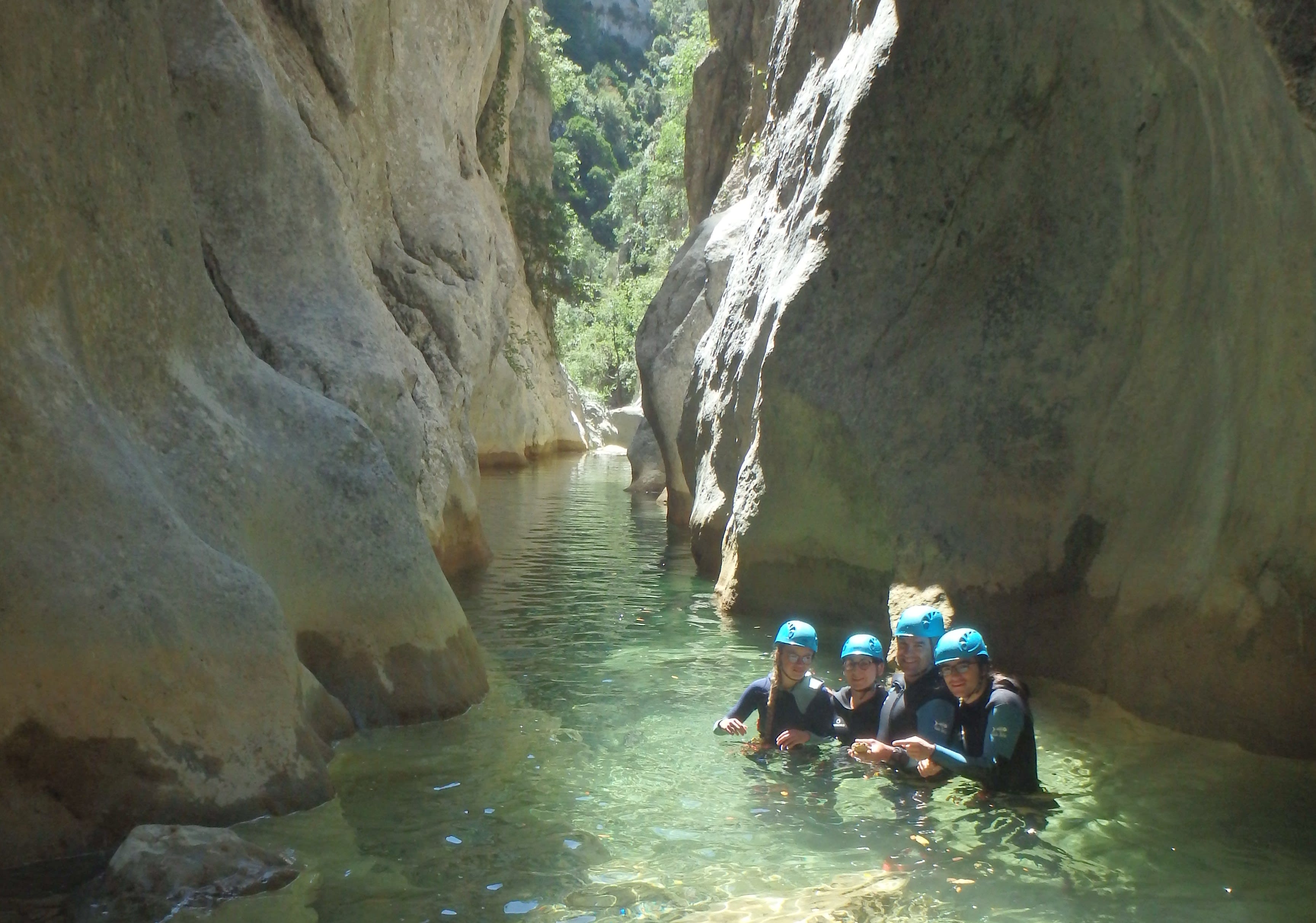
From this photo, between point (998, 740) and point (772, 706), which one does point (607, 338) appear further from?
point (998, 740)

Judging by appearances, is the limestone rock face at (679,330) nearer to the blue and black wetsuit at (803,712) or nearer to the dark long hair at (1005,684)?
the blue and black wetsuit at (803,712)

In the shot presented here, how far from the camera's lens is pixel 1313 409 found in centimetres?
628

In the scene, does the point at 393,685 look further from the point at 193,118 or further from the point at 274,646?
the point at 193,118

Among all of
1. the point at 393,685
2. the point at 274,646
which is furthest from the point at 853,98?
the point at 274,646

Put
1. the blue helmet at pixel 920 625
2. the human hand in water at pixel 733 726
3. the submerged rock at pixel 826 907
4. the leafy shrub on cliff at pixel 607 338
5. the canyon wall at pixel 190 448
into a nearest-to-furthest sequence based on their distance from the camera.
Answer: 1. the submerged rock at pixel 826 907
2. the canyon wall at pixel 190 448
3. the blue helmet at pixel 920 625
4. the human hand in water at pixel 733 726
5. the leafy shrub on cliff at pixel 607 338

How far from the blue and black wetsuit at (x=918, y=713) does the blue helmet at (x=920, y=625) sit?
0.74ft

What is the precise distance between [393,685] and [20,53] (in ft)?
12.7

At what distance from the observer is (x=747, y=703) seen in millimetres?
7188

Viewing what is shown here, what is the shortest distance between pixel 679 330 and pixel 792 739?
1370 centimetres

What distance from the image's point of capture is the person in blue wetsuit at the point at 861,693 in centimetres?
684

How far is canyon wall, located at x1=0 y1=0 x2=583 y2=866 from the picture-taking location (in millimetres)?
5039

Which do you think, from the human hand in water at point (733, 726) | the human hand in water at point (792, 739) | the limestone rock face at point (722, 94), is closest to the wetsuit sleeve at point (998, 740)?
the human hand in water at point (792, 739)

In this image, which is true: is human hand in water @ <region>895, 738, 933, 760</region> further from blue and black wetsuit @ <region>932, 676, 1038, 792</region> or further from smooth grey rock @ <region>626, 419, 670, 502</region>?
smooth grey rock @ <region>626, 419, 670, 502</region>

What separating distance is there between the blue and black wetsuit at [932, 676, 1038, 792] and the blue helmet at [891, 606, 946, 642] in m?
0.59
